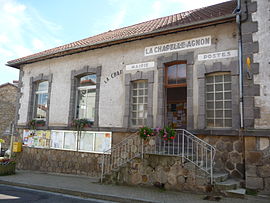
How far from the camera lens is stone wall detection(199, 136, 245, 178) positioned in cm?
624

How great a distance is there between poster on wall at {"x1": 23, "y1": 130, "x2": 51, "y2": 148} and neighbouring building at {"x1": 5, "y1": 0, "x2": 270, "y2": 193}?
0.15 feet

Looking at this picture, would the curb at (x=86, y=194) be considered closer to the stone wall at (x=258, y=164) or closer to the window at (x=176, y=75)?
the stone wall at (x=258, y=164)

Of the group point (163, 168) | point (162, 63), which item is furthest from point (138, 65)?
point (163, 168)

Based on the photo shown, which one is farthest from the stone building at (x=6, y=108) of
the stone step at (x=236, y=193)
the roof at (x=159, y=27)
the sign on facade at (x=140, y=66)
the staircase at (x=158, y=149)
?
the stone step at (x=236, y=193)

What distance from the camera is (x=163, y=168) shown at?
6.45 meters

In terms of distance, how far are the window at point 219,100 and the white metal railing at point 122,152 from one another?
242 cm

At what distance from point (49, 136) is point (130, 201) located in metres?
5.81

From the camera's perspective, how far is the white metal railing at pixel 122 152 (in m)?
7.73

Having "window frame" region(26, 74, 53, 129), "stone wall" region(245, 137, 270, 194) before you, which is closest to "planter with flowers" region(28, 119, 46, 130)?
"window frame" region(26, 74, 53, 129)

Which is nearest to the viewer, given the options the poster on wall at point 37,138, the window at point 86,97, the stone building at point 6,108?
the window at point 86,97

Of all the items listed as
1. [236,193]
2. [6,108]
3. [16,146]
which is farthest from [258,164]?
[6,108]

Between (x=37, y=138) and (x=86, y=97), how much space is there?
3.02m

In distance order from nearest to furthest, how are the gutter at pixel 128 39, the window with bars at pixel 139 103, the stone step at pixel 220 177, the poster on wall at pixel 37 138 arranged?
the stone step at pixel 220 177 < the gutter at pixel 128 39 < the window with bars at pixel 139 103 < the poster on wall at pixel 37 138

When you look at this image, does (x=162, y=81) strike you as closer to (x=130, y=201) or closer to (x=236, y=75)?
(x=236, y=75)
